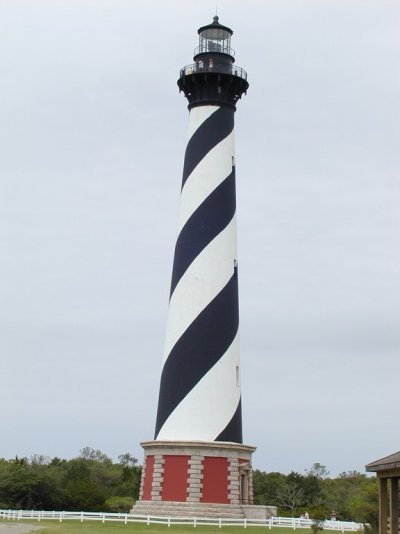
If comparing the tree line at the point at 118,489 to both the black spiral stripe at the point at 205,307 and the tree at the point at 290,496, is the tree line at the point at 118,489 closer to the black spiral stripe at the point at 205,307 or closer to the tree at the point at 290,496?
the tree at the point at 290,496

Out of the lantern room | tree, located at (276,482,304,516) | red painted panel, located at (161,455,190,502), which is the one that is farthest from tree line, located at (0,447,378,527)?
the lantern room

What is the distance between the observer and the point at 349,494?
204 ft

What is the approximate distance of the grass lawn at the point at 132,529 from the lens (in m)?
26.6

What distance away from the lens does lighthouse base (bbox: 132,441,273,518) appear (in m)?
32.2

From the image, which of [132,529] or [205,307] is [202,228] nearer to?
[205,307]

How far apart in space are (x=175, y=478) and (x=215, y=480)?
4.77ft

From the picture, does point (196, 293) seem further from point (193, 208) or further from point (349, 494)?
point (349, 494)

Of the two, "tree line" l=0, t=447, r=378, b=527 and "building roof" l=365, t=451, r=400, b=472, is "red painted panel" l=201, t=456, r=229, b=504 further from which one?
"building roof" l=365, t=451, r=400, b=472

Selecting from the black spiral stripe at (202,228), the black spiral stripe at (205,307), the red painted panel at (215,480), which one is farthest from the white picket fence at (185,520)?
the black spiral stripe at (202,228)

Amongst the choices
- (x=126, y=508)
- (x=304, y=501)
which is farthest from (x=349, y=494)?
(x=126, y=508)

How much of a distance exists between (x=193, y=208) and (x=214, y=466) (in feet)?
32.3

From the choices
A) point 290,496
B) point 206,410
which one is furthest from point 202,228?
point 290,496

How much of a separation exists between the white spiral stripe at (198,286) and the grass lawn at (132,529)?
6.94m

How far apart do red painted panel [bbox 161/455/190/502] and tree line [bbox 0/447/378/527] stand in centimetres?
471
